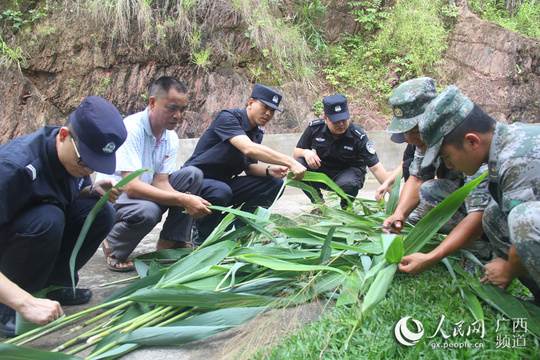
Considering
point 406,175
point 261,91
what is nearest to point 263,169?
point 261,91

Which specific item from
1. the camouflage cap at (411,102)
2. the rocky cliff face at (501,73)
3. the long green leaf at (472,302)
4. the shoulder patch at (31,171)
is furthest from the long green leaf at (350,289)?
the rocky cliff face at (501,73)

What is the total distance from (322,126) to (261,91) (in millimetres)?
948

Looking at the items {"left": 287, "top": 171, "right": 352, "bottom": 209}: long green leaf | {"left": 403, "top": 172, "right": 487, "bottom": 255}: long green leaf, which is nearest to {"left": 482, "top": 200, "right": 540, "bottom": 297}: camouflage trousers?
{"left": 403, "top": 172, "right": 487, "bottom": 255}: long green leaf

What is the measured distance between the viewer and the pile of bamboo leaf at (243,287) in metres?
1.59

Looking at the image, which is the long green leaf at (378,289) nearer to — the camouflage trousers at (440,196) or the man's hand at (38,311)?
the camouflage trousers at (440,196)

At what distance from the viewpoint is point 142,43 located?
7.54 m

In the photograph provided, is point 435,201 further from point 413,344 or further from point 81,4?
point 81,4

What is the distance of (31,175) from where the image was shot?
1.85 meters

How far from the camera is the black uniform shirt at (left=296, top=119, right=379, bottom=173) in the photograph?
3.93m

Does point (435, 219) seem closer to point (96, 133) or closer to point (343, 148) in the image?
point (96, 133)

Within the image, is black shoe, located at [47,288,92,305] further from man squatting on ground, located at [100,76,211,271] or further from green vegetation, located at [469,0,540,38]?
green vegetation, located at [469,0,540,38]

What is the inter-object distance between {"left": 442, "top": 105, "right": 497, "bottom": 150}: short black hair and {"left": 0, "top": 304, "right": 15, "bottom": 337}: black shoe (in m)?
1.98

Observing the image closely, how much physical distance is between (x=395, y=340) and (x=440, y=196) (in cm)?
116

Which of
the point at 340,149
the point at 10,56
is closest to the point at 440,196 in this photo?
the point at 340,149
